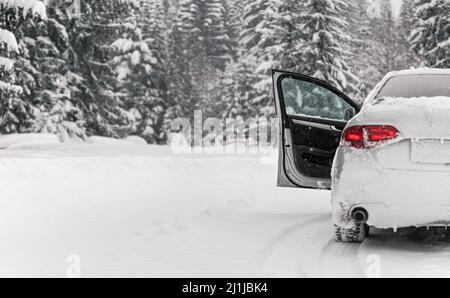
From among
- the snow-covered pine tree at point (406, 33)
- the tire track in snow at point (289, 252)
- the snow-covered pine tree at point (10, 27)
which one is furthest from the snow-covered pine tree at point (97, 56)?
the snow-covered pine tree at point (406, 33)

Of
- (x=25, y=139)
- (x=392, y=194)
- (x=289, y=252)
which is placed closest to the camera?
(x=392, y=194)

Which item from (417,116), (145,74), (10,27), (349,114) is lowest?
(145,74)

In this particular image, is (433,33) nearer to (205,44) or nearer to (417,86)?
(417,86)

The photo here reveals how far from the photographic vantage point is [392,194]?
507cm

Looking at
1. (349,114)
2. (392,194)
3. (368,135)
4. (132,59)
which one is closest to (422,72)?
(349,114)

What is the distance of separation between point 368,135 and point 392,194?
552 millimetres

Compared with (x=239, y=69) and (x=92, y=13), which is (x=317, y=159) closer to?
(x=92, y=13)

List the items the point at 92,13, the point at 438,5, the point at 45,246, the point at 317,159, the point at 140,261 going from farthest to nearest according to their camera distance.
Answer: the point at 438,5, the point at 92,13, the point at 317,159, the point at 45,246, the point at 140,261

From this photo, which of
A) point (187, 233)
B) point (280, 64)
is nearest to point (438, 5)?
point (280, 64)

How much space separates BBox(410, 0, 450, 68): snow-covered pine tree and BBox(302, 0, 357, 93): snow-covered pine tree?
4555 millimetres

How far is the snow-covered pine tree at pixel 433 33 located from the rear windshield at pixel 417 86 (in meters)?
24.6

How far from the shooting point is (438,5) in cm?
2908

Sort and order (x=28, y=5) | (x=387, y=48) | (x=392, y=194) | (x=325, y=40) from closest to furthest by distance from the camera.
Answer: (x=392, y=194) < (x=28, y=5) < (x=325, y=40) < (x=387, y=48)

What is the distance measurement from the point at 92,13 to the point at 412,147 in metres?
21.5
